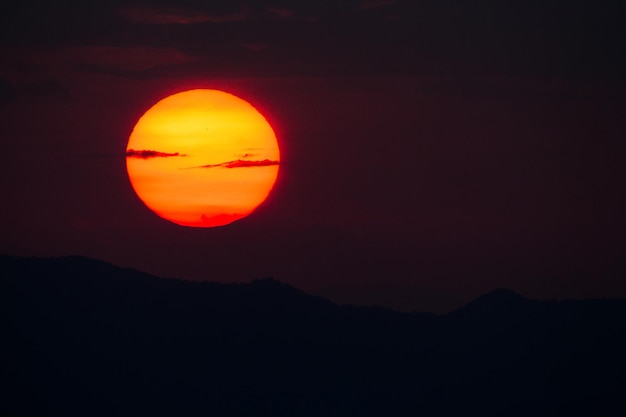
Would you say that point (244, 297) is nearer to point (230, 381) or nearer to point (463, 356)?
point (230, 381)

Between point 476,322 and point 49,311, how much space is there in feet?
56.9

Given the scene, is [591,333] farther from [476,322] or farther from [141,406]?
[141,406]

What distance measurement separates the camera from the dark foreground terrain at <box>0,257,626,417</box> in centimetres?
4291

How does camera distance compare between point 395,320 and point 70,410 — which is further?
point 395,320

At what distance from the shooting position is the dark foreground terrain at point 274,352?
42906 millimetres

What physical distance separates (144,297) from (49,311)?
3.90 meters

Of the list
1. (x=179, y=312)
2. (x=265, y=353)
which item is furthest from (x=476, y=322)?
(x=179, y=312)

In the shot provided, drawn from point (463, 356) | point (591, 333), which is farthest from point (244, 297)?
point (591, 333)

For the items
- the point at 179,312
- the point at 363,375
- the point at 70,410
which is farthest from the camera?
the point at 179,312

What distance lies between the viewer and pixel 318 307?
155 feet

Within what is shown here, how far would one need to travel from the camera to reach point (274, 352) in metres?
45.8

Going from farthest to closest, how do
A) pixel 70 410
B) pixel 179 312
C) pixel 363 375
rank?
1. pixel 179 312
2. pixel 363 375
3. pixel 70 410

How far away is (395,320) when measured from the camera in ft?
155

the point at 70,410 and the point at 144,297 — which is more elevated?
the point at 144,297
